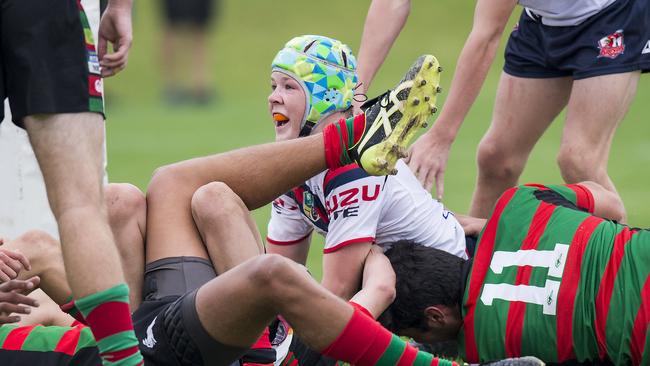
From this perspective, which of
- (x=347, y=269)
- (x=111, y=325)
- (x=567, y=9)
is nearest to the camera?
(x=111, y=325)

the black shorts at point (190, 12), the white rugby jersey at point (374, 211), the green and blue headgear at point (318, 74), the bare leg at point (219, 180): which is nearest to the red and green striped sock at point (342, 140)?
the bare leg at point (219, 180)

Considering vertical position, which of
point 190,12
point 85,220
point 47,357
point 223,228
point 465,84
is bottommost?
point 190,12

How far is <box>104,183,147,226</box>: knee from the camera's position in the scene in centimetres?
451

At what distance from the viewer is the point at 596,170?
5.45m

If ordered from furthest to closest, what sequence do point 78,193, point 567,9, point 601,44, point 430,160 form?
point 567,9, point 601,44, point 430,160, point 78,193

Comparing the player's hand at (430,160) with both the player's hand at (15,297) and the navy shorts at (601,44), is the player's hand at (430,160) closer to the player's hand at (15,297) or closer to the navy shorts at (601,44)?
the navy shorts at (601,44)

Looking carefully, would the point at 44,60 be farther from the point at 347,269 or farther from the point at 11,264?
the point at 347,269

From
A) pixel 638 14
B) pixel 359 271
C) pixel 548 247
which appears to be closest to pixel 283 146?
pixel 359 271

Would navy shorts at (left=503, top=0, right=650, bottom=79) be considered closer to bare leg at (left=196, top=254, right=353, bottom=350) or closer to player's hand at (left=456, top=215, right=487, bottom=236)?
player's hand at (left=456, top=215, right=487, bottom=236)

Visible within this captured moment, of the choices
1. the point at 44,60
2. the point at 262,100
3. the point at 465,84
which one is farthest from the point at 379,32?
the point at 262,100

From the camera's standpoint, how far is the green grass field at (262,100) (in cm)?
1041

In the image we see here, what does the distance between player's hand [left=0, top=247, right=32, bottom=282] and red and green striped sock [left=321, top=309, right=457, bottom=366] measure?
1.16 meters

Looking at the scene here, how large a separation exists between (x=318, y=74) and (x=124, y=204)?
106 centimetres

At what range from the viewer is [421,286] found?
4613 millimetres
